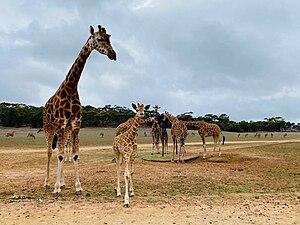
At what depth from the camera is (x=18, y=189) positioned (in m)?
12.0

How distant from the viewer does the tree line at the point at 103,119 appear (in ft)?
226

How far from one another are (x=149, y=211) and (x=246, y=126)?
80186 mm

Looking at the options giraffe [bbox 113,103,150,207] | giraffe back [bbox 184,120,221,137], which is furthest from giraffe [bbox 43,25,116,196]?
giraffe back [bbox 184,120,221,137]

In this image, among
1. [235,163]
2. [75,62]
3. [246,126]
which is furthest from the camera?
[246,126]

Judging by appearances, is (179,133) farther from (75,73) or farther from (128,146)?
(128,146)

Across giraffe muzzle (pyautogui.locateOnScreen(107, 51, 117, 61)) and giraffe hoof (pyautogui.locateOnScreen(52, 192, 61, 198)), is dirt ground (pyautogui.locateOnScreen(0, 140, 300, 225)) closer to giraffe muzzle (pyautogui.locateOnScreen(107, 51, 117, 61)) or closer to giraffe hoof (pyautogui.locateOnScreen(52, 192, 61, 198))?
giraffe hoof (pyautogui.locateOnScreen(52, 192, 61, 198))

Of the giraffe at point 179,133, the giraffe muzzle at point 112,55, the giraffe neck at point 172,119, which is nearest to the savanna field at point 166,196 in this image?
the giraffe at point 179,133

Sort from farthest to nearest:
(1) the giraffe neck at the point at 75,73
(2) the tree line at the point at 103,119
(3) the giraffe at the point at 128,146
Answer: (2) the tree line at the point at 103,119 < (1) the giraffe neck at the point at 75,73 < (3) the giraffe at the point at 128,146

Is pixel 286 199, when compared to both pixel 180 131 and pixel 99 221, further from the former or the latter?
pixel 180 131

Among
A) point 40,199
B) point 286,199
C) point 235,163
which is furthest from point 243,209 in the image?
point 235,163

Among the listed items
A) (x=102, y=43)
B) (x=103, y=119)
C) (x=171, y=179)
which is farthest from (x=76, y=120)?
(x=103, y=119)

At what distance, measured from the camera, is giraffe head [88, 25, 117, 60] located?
10992 mm

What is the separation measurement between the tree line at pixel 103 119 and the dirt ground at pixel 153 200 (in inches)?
1664

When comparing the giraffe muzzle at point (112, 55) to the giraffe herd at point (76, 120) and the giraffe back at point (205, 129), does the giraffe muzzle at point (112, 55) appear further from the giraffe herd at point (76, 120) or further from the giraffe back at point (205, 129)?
the giraffe back at point (205, 129)
